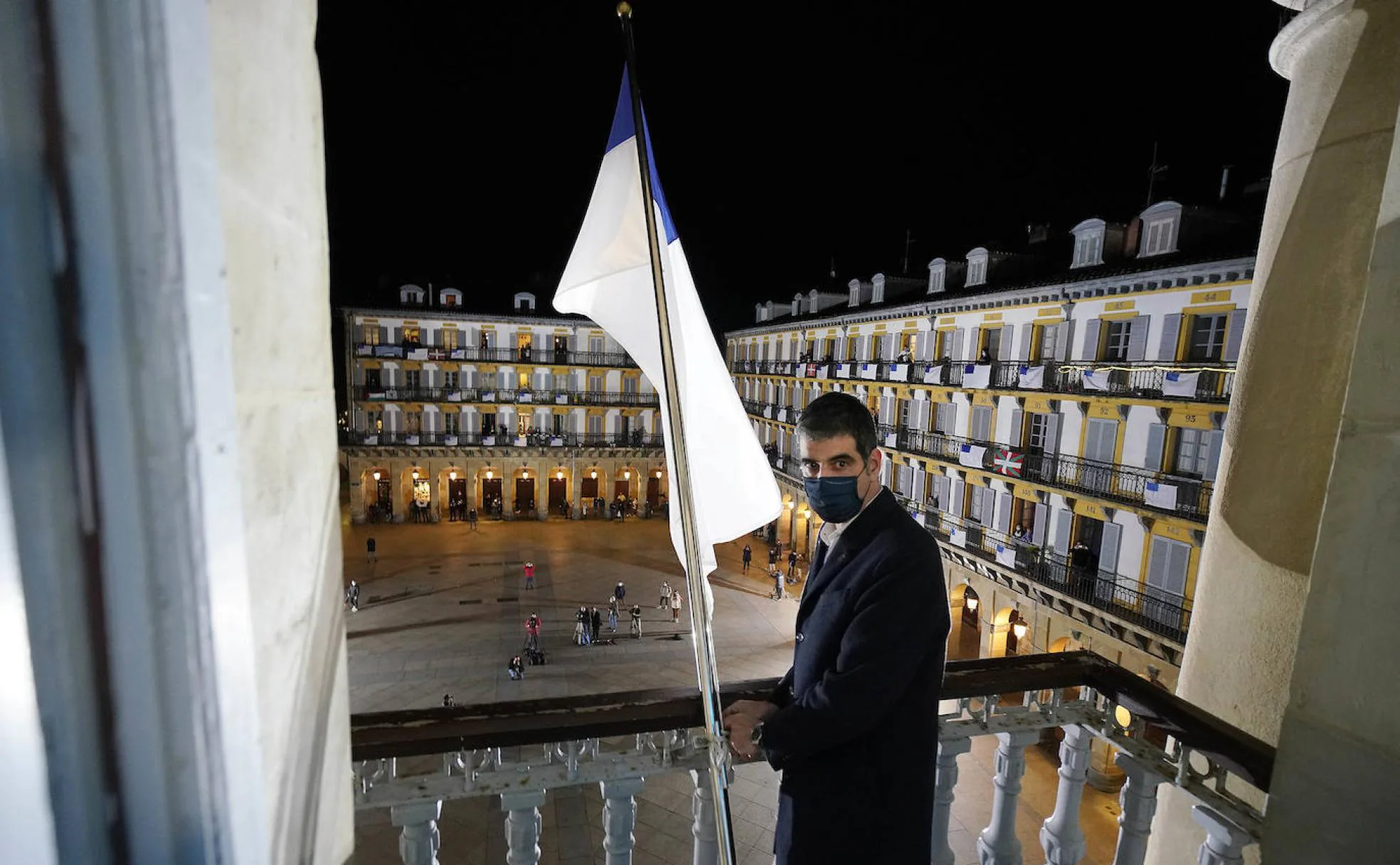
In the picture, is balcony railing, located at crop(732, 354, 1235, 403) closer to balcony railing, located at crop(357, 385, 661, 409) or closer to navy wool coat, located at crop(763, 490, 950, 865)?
navy wool coat, located at crop(763, 490, 950, 865)

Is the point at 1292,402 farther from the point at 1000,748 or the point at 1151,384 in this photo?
the point at 1151,384

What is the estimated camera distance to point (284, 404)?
0.93 meters

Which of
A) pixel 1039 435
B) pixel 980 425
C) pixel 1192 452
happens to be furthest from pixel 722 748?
pixel 980 425

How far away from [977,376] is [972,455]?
2.30m

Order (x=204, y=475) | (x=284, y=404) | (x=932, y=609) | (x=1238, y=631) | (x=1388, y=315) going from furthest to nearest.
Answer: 1. (x=1238, y=631)
2. (x=932, y=609)
3. (x=1388, y=315)
4. (x=284, y=404)
5. (x=204, y=475)

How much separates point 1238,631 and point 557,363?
33531 mm

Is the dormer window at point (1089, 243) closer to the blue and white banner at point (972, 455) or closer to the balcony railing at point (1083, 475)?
the balcony railing at point (1083, 475)

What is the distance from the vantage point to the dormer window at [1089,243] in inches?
627

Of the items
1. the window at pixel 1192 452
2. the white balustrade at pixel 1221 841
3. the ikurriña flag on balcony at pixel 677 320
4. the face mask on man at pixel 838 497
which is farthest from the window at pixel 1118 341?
the face mask on man at pixel 838 497

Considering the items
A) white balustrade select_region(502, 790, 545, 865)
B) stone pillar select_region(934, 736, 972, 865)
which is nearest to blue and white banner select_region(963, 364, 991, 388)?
stone pillar select_region(934, 736, 972, 865)

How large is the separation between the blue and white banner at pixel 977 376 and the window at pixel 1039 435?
5.11ft

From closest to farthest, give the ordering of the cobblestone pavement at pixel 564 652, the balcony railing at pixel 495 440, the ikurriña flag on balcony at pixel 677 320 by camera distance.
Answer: the ikurriña flag on balcony at pixel 677 320 < the cobblestone pavement at pixel 564 652 < the balcony railing at pixel 495 440

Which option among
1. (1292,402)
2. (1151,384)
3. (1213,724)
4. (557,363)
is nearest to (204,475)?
(1213,724)

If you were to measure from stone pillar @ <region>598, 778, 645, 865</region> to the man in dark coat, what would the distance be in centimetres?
49
